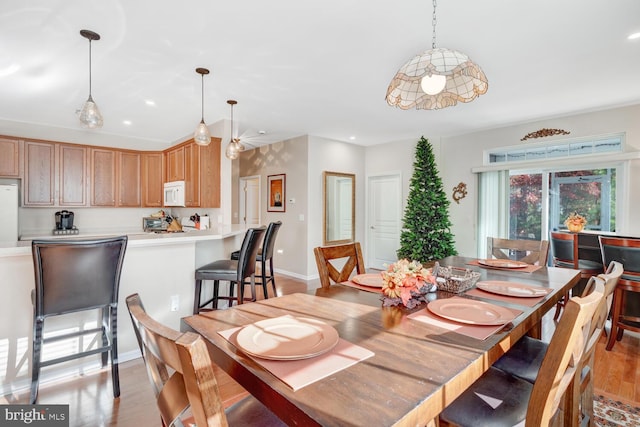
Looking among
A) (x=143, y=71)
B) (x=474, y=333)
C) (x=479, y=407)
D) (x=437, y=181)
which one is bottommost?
(x=479, y=407)

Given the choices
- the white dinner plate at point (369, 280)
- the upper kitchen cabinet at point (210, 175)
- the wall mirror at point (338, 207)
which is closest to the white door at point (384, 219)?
the wall mirror at point (338, 207)

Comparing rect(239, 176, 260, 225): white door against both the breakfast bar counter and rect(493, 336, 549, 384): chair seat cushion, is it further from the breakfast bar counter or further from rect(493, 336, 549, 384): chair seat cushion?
rect(493, 336, 549, 384): chair seat cushion

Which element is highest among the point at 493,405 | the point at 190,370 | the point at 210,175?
the point at 210,175

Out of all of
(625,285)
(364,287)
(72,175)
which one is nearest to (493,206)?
(625,285)

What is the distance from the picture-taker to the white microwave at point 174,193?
4766 millimetres

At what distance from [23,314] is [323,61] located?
9.52 feet

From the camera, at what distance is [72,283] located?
1827 millimetres

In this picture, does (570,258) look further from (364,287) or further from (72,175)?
(72,175)

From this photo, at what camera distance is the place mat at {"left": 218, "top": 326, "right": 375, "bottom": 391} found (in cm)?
79

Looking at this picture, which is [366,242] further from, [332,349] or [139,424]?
[332,349]

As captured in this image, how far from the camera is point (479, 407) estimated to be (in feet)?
3.76

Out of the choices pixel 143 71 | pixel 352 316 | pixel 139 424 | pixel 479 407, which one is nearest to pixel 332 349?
pixel 352 316

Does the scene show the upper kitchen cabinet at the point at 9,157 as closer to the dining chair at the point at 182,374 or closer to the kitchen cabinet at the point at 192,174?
the kitchen cabinet at the point at 192,174

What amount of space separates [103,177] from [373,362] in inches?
227
